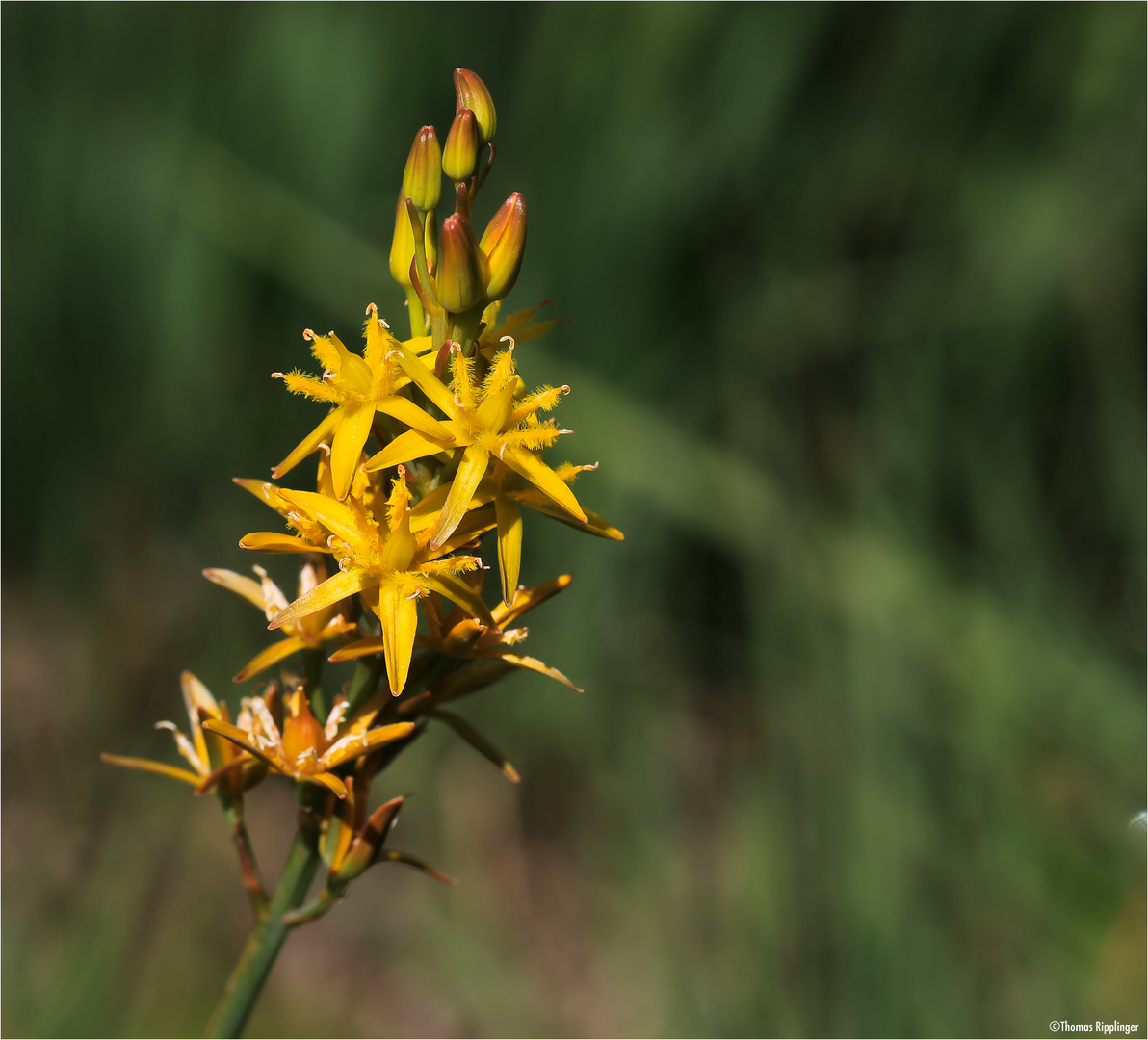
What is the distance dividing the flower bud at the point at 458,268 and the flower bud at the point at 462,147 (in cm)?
15

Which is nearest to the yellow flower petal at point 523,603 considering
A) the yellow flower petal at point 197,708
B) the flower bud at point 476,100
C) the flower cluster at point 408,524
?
the flower cluster at point 408,524

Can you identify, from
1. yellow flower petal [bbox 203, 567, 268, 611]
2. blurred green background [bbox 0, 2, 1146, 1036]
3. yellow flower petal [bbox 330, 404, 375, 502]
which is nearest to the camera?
yellow flower petal [bbox 330, 404, 375, 502]

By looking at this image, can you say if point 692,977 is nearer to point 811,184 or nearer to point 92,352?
point 811,184

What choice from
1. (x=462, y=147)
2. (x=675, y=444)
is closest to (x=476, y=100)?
(x=462, y=147)

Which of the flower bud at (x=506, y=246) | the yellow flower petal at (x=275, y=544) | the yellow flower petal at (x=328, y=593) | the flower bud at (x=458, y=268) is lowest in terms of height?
the yellow flower petal at (x=328, y=593)

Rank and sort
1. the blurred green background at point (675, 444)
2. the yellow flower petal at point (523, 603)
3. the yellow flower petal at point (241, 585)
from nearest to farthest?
the yellow flower petal at point (523, 603) → the yellow flower petal at point (241, 585) → the blurred green background at point (675, 444)

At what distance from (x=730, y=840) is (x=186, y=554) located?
359 cm

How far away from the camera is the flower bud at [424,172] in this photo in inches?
57.9

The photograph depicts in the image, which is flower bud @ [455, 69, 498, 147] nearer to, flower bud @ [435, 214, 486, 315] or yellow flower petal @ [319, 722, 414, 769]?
flower bud @ [435, 214, 486, 315]

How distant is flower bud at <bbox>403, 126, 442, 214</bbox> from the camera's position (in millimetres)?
1470

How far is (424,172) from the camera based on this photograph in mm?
1481

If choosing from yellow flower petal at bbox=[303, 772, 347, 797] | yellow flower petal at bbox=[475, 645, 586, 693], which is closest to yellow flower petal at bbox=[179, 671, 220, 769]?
yellow flower petal at bbox=[303, 772, 347, 797]

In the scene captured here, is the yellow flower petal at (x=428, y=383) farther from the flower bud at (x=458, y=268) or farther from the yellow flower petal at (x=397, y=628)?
the yellow flower petal at (x=397, y=628)

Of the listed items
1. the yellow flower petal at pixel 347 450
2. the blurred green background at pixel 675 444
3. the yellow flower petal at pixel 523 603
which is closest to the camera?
the yellow flower petal at pixel 347 450
